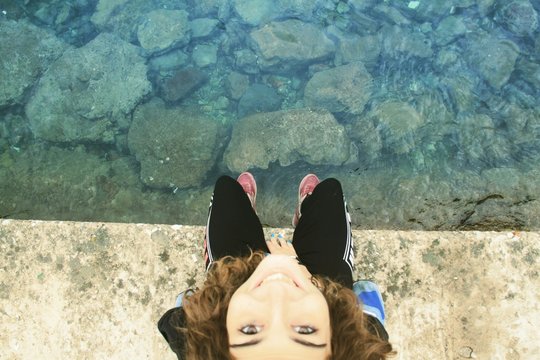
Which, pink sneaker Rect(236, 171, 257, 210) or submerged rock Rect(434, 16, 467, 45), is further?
submerged rock Rect(434, 16, 467, 45)

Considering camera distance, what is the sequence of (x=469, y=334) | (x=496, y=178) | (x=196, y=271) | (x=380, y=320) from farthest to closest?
(x=496, y=178) < (x=196, y=271) < (x=469, y=334) < (x=380, y=320)

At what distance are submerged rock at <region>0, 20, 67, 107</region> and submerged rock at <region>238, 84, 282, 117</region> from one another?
1527 millimetres

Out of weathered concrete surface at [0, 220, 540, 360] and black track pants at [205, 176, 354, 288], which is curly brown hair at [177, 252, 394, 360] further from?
weathered concrete surface at [0, 220, 540, 360]

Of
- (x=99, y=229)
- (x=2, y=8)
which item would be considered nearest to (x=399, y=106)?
(x=99, y=229)

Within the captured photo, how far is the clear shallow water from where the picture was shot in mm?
3078

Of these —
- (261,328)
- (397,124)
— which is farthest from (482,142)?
(261,328)

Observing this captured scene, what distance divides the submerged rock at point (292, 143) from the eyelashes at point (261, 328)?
1921 millimetres

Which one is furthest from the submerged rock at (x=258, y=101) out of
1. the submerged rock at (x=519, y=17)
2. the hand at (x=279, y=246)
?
the submerged rock at (x=519, y=17)

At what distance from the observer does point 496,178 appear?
118 inches

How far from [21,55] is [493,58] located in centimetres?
359

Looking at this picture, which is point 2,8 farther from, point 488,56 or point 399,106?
point 488,56

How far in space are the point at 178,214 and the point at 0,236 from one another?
3.56 feet

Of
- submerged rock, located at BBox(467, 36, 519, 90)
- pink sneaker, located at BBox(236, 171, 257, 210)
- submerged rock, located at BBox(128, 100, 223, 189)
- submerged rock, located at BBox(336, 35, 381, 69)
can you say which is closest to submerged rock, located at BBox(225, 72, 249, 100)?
submerged rock, located at BBox(128, 100, 223, 189)

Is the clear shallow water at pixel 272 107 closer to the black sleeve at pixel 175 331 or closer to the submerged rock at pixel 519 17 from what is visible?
the submerged rock at pixel 519 17
